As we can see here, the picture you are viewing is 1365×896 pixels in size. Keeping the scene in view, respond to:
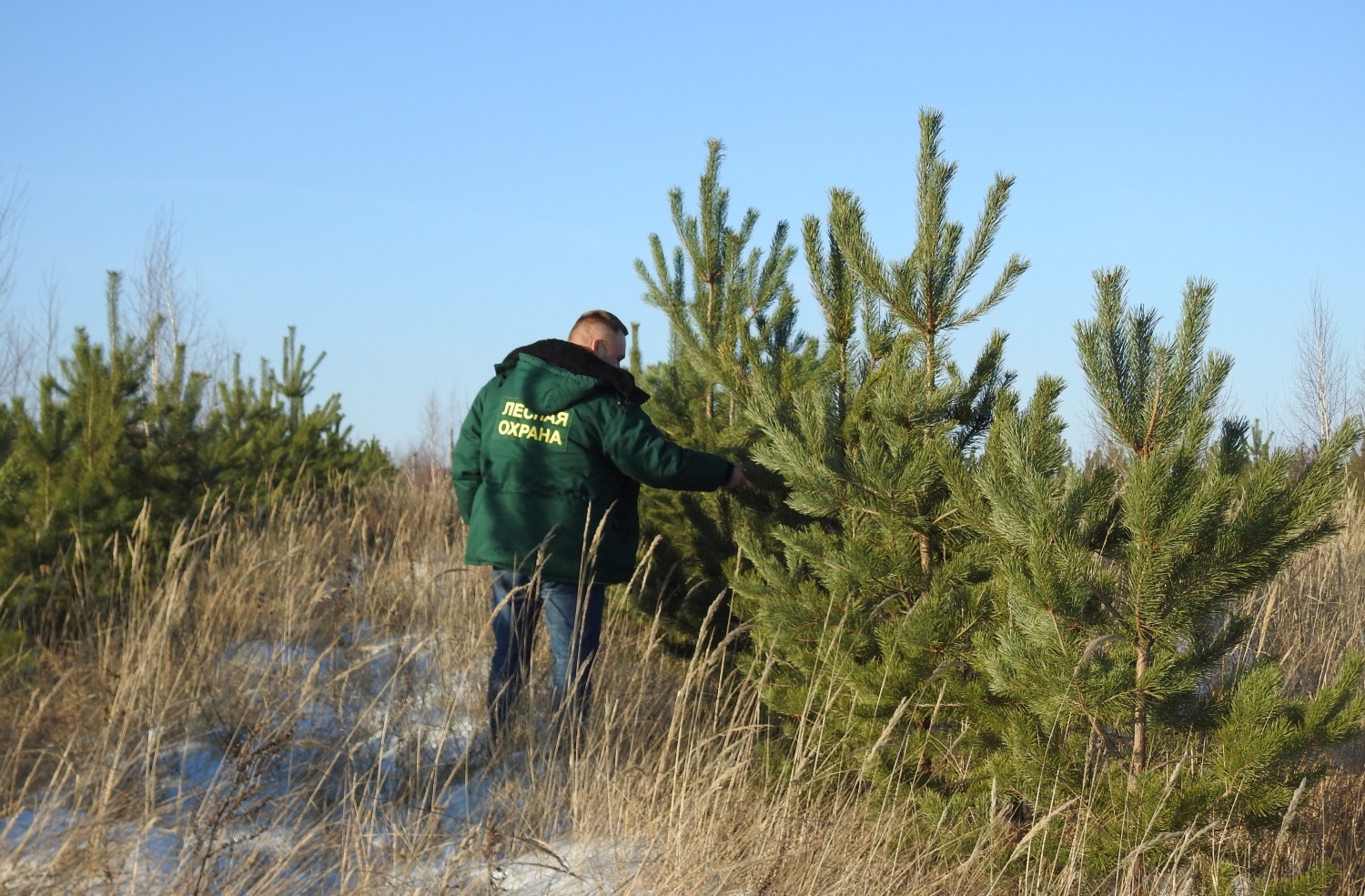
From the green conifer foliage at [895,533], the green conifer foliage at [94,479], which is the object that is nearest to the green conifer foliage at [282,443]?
the green conifer foliage at [94,479]

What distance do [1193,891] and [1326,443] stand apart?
47.1 inches

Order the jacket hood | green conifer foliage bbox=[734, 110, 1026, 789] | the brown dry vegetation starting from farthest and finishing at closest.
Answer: the jacket hood
green conifer foliage bbox=[734, 110, 1026, 789]
the brown dry vegetation

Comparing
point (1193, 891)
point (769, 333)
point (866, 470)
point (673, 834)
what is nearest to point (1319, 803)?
point (1193, 891)

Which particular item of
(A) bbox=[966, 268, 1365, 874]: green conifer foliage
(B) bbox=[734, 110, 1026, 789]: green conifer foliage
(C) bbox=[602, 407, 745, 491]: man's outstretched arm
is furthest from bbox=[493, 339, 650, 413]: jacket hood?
(A) bbox=[966, 268, 1365, 874]: green conifer foliage

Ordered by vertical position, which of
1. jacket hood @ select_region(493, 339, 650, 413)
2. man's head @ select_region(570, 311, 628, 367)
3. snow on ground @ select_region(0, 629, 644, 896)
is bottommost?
snow on ground @ select_region(0, 629, 644, 896)

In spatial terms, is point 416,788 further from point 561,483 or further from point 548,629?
point 561,483

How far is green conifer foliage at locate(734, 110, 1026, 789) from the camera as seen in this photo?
335cm

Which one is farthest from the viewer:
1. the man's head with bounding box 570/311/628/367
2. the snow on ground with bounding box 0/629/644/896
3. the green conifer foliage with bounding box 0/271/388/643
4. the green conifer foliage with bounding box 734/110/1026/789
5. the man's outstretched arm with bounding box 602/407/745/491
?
the green conifer foliage with bounding box 0/271/388/643

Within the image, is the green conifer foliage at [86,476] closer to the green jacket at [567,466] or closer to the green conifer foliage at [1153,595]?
the green jacket at [567,466]

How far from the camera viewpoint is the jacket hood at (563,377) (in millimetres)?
4055

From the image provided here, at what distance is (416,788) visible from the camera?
3395 millimetres

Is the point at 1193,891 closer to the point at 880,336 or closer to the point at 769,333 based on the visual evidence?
the point at 880,336

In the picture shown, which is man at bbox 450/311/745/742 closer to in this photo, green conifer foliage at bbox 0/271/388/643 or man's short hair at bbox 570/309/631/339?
man's short hair at bbox 570/309/631/339

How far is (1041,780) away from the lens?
9.45 ft
